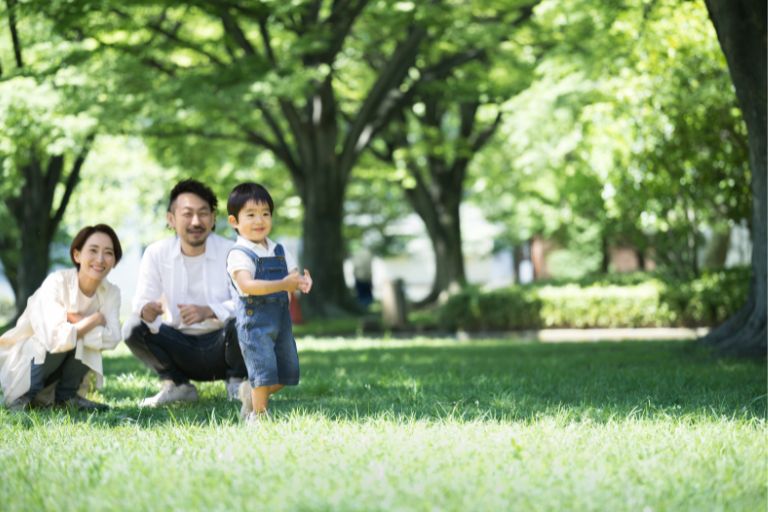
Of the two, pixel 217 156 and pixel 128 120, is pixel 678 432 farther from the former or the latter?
pixel 217 156

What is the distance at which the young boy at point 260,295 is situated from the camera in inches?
247

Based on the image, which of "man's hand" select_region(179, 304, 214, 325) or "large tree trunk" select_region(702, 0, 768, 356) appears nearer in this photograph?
"man's hand" select_region(179, 304, 214, 325)

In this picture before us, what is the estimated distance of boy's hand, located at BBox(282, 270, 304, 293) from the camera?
20.0ft

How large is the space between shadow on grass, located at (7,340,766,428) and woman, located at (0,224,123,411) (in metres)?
0.42

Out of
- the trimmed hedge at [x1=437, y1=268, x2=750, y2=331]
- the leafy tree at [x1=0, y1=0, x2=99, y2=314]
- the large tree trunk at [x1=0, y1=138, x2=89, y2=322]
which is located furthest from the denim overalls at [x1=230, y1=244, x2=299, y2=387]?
the large tree trunk at [x1=0, y1=138, x2=89, y2=322]

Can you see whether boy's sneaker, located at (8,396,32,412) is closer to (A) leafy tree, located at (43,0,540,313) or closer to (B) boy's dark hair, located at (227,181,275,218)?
(B) boy's dark hair, located at (227,181,275,218)

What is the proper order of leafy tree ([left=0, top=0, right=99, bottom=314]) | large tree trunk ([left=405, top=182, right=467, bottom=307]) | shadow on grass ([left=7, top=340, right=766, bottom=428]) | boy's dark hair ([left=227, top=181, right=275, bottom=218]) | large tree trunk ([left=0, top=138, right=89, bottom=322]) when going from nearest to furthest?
boy's dark hair ([left=227, top=181, right=275, bottom=218]) < shadow on grass ([left=7, top=340, right=766, bottom=428]) < leafy tree ([left=0, top=0, right=99, bottom=314]) < large tree trunk ([left=0, top=138, right=89, bottom=322]) < large tree trunk ([left=405, top=182, right=467, bottom=307])

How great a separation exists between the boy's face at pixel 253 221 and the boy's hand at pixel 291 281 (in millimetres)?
374

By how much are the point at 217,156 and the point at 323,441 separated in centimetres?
2414

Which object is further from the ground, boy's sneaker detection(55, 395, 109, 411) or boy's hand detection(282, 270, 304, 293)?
boy's hand detection(282, 270, 304, 293)

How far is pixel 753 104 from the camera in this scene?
36.5ft

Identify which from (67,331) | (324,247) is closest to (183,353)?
(67,331)

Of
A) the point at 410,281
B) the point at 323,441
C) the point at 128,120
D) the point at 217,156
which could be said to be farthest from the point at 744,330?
the point at 410,281

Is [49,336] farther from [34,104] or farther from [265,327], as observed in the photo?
[34,104]
